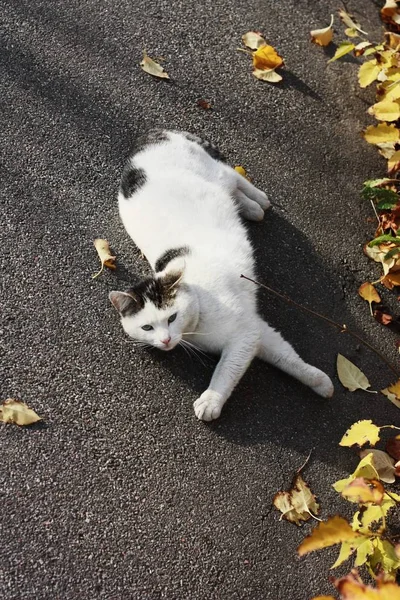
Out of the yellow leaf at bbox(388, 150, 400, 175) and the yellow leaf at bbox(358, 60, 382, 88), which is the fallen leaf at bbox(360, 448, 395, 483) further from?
the yellow leaf at bbox(358, 60, 382, 88)

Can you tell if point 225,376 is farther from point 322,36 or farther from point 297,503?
point 322,36

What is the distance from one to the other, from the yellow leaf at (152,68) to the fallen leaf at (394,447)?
2.78 meters

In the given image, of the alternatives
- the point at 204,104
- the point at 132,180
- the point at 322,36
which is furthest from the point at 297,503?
the point at 322,36

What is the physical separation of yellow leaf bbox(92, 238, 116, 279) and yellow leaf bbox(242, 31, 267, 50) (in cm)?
209

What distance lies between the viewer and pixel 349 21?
4836mm

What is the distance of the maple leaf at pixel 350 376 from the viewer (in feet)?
10.7

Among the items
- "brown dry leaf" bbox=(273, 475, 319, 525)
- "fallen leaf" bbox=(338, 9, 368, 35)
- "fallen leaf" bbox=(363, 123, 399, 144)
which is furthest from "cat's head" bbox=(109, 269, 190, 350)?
"fallen leaf" bbox=(338, 9, 368, 35)

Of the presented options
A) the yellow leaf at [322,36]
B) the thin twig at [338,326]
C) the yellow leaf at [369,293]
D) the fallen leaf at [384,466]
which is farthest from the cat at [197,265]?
the yellow leaf at [322,36]

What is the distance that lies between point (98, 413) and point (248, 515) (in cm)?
85

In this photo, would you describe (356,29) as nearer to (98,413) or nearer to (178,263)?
(178,263)

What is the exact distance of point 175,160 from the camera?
3490 mm

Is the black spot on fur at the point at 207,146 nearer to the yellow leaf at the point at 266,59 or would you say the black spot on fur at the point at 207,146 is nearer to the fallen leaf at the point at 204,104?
the fallen leaf at the point at 204,104

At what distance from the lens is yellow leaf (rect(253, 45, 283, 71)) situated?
4422mm

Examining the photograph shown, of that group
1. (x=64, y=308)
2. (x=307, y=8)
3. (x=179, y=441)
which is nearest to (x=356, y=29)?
(x=307, y=8)
